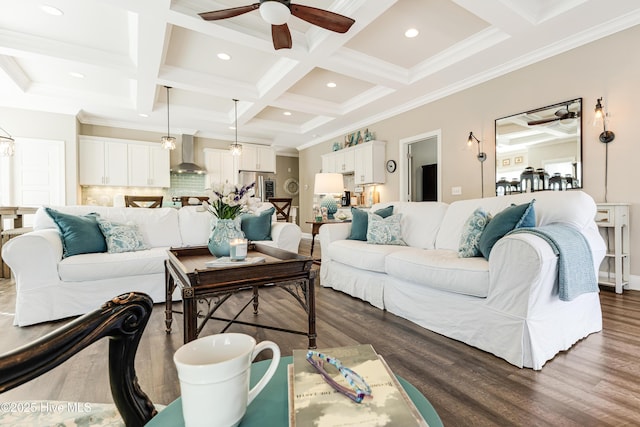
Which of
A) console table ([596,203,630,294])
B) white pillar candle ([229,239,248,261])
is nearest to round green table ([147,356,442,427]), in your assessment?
white pillar candle ([229,239,248,261])

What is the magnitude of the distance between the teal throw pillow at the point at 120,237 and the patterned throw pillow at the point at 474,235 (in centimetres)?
291

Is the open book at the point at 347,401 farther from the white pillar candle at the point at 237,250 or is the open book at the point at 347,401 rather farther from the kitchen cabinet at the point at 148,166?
the kitchen cabinet at the point at 148,166

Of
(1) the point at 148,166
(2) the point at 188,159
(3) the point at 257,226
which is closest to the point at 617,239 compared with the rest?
(3) the point at 257,226

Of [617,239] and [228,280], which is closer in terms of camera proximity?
[228,280]

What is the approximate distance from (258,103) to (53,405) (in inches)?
208

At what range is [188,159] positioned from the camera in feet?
24.0

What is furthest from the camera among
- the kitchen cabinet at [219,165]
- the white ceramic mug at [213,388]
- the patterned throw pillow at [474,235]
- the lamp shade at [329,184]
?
the kitchen cabinet at [219,165]

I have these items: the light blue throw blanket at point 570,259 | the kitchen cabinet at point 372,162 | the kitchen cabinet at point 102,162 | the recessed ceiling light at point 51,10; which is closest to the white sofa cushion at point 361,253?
the light blue throw blanket at point 570,259

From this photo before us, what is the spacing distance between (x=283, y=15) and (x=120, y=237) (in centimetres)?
245

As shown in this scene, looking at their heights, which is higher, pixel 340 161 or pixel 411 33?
pixel 411 33

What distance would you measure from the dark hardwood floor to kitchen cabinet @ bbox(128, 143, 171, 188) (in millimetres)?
4863

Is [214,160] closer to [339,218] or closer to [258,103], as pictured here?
[258,103]

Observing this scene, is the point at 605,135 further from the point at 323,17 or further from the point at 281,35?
the point at 281,35

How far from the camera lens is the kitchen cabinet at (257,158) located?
7.99m
